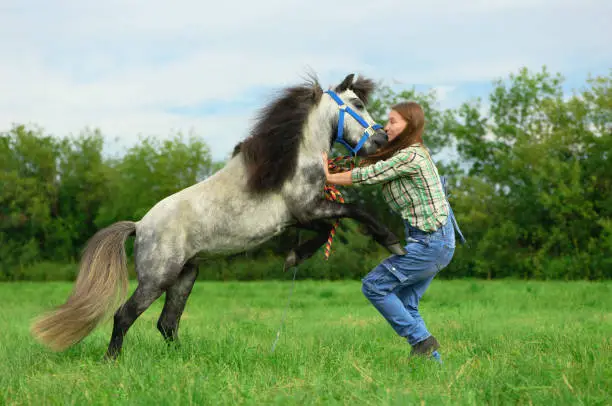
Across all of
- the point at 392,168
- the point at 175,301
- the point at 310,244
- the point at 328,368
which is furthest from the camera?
the point at 175,301

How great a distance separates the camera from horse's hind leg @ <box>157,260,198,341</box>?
20.7 ft

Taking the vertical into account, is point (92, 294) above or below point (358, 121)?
below

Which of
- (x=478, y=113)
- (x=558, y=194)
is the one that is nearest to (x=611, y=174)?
(x=558, y=194)

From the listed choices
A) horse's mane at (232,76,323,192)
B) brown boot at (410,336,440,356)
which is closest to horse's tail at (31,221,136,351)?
horse's mane at (232,76,323,192)

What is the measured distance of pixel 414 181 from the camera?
553cm

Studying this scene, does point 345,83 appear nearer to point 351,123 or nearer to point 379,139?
point 351,123

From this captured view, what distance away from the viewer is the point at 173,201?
5.87 meters

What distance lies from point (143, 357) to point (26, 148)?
31567mm

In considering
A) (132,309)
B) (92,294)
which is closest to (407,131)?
(132,309)

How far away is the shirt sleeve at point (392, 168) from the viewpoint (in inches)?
213

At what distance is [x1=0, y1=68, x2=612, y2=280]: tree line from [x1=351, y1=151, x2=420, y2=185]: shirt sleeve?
20.8m

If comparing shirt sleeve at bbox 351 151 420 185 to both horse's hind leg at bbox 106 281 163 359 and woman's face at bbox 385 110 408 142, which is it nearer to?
woman's face at bbox 385 110 408 142

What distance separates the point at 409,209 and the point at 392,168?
0.43 metres

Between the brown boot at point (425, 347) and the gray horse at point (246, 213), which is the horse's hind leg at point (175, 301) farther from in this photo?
the brown boot at point (425, 347)
